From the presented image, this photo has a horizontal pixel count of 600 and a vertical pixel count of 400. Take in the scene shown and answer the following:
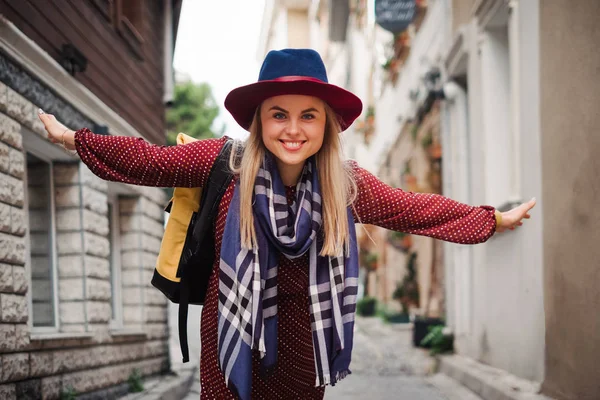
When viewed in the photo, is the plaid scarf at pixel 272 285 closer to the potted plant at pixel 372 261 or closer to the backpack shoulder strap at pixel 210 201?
the backpack shoulder strap at pixel 210 201

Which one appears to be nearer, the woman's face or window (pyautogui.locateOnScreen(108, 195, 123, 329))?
the woman's face

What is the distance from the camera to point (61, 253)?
5.98 meters

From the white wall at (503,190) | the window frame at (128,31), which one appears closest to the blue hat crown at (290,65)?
the white wall at (503,190)

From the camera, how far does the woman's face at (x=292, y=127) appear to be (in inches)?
108

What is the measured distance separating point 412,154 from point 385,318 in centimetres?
306

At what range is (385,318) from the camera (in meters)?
13.6

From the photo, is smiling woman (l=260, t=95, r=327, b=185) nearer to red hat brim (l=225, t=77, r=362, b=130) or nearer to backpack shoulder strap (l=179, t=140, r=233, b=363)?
red hat brim (l=225, t=77, r=362, b=130)

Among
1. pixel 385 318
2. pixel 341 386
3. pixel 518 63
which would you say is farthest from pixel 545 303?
pixel 385 318

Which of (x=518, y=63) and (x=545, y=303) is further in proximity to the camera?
(x=518, y=63)

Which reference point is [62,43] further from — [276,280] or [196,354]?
[196,354]

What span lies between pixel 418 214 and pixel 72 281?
3871 millimetres

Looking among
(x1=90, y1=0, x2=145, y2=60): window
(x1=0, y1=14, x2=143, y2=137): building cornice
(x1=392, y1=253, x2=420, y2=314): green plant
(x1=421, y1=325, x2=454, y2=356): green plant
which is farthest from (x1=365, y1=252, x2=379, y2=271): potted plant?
(x1=0, y1=14, x2=143, y2=137): building cornice

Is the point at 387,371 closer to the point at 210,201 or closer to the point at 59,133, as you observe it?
the point at 210,201

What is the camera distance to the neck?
2.84 metres
